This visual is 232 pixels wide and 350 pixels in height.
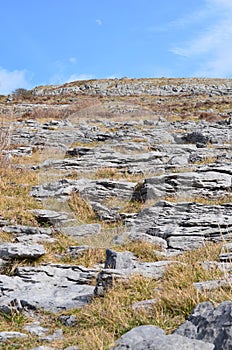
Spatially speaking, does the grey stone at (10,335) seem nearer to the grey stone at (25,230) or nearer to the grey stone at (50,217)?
the grey stone at (25,230)

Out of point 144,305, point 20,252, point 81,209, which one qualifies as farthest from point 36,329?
point 81,209

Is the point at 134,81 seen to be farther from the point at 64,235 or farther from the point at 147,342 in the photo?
the point at 147,342

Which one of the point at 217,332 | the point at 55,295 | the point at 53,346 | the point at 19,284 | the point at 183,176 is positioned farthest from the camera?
the point at 183,176

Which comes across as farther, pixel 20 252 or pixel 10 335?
pixel 20 252

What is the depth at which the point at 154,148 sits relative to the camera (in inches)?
719

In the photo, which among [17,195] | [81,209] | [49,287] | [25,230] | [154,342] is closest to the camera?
[154,342]

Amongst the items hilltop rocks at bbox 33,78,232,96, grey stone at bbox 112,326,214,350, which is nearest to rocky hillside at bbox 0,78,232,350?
grey stone at bbox 112,326,214,350

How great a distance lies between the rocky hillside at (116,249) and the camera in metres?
4.23

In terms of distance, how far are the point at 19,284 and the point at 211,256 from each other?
2.86m

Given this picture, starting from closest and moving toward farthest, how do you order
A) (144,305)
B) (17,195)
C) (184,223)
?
(144,305) < (184,223) < (17,195)

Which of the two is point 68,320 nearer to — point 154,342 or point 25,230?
point 154,342

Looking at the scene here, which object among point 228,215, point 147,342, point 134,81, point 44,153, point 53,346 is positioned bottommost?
point 53,346

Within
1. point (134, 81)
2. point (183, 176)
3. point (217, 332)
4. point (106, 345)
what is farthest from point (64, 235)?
point (134, 81)

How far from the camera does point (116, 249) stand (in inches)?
313
